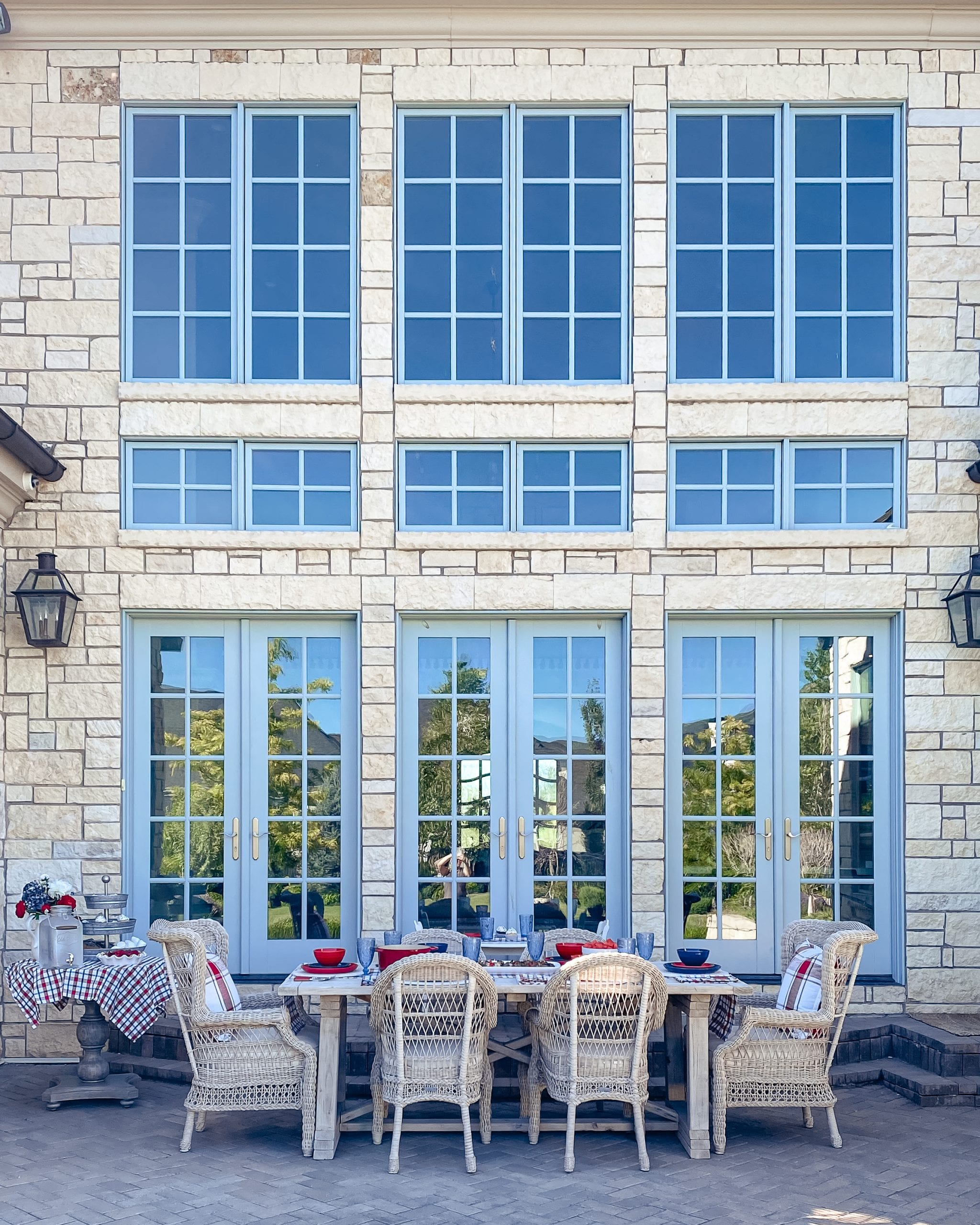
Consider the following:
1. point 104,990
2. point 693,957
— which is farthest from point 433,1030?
point 104,990

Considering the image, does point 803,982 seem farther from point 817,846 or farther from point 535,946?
point 817,846

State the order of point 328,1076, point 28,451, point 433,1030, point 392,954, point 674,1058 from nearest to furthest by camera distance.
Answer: point 433,1030, point 328,1076, point 392,954, point 674,1058, point 28,451

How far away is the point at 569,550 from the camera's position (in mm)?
7328

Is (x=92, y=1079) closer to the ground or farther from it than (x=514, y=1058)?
closer to the ground

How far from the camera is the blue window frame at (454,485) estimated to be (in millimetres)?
7457

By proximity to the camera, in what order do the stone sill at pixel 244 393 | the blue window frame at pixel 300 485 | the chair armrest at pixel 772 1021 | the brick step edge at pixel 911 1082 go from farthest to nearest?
the blue window frame at pixel 300 485 < the stone sill at pixel 244 393 < the brick step edge at pixel 911 1082 < the chair armrest at pixel 772 1021

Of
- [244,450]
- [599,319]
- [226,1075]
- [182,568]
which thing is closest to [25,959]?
[226,1075]

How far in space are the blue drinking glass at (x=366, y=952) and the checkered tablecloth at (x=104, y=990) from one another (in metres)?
1.12

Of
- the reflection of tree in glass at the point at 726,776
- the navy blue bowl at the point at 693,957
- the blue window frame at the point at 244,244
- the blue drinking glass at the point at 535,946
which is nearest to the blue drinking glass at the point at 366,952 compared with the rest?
the blue drinking glass at the point at 535,946

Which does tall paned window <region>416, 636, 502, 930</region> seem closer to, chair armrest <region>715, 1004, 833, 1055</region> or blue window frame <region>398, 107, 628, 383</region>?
blue window frame <region>398, 107, 628, 383</region>

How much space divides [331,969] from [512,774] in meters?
2.05

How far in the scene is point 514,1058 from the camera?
577 centimetres

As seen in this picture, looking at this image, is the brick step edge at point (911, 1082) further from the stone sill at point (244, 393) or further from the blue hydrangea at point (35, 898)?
the stone sill at point (244, 393)

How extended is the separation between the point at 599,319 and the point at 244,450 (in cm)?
236
